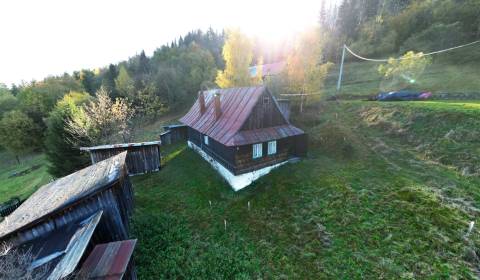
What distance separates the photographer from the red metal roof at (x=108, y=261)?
A: 719cm

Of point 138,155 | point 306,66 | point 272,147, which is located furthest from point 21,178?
point 306,66

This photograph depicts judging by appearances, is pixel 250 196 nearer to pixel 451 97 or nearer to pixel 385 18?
pixel 451 97

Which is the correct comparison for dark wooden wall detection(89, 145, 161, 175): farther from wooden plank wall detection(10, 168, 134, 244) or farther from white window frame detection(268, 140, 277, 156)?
white window frame detection(268, 140, 277, 156)


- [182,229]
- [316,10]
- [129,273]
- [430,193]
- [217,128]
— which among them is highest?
[316,10]

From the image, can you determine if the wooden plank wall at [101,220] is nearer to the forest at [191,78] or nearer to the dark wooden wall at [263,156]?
the dark wooden wall at [263,156]

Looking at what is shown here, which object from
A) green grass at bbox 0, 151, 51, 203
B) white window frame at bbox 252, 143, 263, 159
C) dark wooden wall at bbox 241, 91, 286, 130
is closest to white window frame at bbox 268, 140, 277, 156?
white window frame at bbox 252, 143, 263, 159

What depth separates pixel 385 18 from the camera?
52.3 meters

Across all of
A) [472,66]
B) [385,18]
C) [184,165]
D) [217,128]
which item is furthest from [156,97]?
[385,18]

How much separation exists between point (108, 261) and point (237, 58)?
1020 inches

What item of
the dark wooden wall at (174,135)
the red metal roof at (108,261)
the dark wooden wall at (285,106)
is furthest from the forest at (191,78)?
the red metal roof at (108,261)

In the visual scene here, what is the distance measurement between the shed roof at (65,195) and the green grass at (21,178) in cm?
1738

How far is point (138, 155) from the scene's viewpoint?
65.0ft

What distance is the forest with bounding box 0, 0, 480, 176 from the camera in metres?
22.1

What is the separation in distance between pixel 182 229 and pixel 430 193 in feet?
48.8
